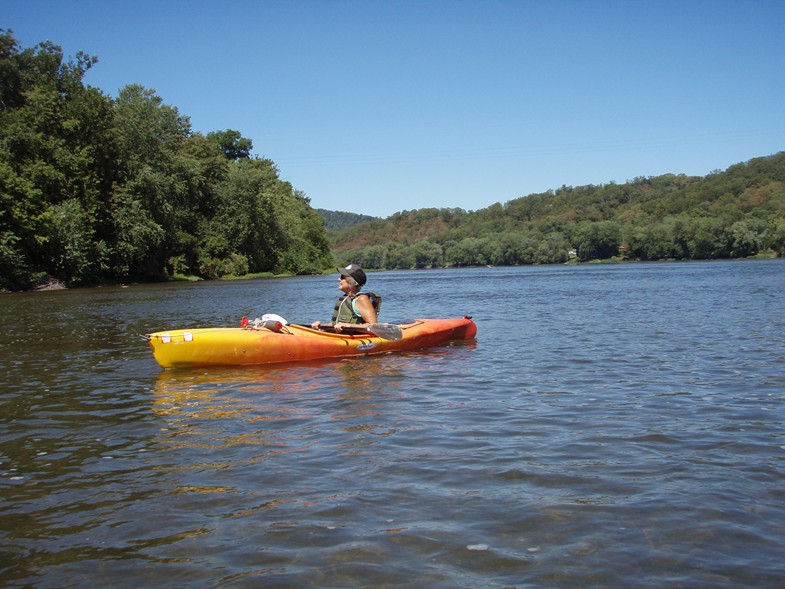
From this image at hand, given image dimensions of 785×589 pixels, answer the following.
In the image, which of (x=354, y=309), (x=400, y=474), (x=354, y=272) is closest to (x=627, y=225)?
(x=354, y=309)

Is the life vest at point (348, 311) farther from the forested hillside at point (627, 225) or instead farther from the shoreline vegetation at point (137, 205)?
the forested hillside at point (627, 225)

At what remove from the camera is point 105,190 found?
45.7 m

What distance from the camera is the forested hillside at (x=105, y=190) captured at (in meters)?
38.7

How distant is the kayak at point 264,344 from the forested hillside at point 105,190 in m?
30.5

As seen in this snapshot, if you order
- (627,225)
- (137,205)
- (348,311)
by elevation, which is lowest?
(348,311)

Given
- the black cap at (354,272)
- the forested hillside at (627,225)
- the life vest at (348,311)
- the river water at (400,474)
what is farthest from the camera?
the forested hillside at (627,225)

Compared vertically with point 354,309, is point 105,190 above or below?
above

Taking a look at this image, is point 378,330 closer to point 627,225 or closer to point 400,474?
point 400,474

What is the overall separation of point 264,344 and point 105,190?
4017 cm

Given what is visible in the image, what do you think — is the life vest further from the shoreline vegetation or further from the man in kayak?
the shoreline vegetation

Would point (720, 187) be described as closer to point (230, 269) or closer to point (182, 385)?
point (230, 269)

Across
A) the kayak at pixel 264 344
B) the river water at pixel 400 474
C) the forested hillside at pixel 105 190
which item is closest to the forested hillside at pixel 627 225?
the forested hillside at pixel 105 190

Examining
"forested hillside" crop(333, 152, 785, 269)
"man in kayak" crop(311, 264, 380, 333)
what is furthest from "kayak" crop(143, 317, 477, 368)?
"forested hillside" crop(333, 152, 785, 269)

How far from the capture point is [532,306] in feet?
73.9
